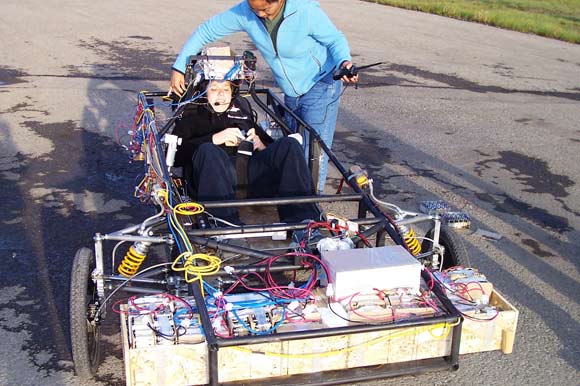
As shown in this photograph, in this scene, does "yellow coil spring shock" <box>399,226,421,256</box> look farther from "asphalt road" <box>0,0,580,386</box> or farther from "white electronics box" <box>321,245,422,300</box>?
"white electronics box" <box>321,245,422,300</box>

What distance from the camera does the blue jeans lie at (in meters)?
5.74

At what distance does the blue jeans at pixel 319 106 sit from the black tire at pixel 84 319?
227 cm

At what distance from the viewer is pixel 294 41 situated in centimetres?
540

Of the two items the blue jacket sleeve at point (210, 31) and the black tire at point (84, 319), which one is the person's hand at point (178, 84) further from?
the black tire at point (84, 319)

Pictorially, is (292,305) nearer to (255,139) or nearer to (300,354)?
(300,354)

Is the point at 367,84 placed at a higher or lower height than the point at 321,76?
lower

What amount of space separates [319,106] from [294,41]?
0.61 m

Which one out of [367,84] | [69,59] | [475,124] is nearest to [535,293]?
[475,124]

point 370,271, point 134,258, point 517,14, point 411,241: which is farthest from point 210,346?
point 517,14

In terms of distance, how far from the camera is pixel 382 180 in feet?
23.1

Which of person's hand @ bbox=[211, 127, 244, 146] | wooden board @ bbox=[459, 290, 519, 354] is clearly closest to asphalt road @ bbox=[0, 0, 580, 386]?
wooden board @ bbox=[459, 290, 519, 354]

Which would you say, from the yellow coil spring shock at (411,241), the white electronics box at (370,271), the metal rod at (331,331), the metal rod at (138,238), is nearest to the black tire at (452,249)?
the yellow coil spring shock at (411,241)

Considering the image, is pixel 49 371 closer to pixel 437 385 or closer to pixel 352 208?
pixel 437 385

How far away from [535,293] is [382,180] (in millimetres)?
2394
